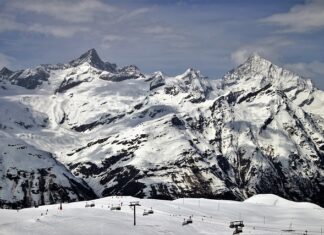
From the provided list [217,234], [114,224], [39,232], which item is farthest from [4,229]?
[217,234]

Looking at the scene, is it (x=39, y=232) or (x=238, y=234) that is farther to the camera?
(x=238, y=234)

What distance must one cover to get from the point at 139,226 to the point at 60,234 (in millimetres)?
30170

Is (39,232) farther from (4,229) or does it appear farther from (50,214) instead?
(50,214)

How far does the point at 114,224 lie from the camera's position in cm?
18700

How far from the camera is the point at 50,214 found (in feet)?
622

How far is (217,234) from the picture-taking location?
7781 inches

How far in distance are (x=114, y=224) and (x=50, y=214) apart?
61.9 ft

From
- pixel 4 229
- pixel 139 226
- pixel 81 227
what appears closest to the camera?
pixel 4 229

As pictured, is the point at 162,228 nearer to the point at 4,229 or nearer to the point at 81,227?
the point at 81,227

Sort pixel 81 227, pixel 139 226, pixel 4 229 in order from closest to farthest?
1. pixel 4 229
2. pixel 81 227
3. pixel 139 226

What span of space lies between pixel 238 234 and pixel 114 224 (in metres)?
38.6

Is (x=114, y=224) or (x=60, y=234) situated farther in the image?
(x=114, y=224)

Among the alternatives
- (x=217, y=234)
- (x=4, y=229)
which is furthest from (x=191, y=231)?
(x=4, y=229)

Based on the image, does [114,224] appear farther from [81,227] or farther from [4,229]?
[4,229]
